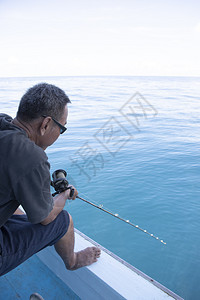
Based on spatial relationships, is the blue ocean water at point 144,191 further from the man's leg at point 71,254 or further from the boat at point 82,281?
the man's leg at point 71,254

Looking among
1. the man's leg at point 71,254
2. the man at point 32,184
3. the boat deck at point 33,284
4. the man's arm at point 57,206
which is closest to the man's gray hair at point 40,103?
the man at point 32,184

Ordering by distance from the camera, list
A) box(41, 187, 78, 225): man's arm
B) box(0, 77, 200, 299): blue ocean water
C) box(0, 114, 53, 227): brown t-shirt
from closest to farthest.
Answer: box(0, 114, 53, 227): brown t-shirt, box(41, 187, 78, 225): man's arm, box(0, 77, 200, 299): blue ocean water

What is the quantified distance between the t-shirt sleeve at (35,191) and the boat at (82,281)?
51 centimetres

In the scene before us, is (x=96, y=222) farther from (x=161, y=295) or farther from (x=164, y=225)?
(x=161, y=295)

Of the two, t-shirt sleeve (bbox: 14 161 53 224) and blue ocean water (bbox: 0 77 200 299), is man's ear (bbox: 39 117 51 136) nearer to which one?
t-shirt sleeve (bbox: 14 161 53 224)

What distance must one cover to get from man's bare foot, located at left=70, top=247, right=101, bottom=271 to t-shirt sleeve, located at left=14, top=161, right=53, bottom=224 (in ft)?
1.41

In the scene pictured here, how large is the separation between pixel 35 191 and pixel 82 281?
0.72m

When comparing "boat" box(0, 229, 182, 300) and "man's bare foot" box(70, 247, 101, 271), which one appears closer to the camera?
"boat" box(0, 229, 182, 300)

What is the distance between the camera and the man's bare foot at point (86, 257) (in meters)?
1.22

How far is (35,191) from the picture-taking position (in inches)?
33.8

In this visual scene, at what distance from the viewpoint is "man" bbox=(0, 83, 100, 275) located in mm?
816

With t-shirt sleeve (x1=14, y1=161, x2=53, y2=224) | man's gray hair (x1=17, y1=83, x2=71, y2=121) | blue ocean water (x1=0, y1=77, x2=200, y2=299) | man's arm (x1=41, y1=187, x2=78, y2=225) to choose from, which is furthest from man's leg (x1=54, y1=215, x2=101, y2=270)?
blue ocean water (x1=0, y1=77, x2=200, y2=299)

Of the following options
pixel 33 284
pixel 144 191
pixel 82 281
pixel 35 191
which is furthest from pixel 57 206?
pixel 144 191

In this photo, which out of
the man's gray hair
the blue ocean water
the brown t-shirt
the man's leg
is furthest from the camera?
the blue ocean water
